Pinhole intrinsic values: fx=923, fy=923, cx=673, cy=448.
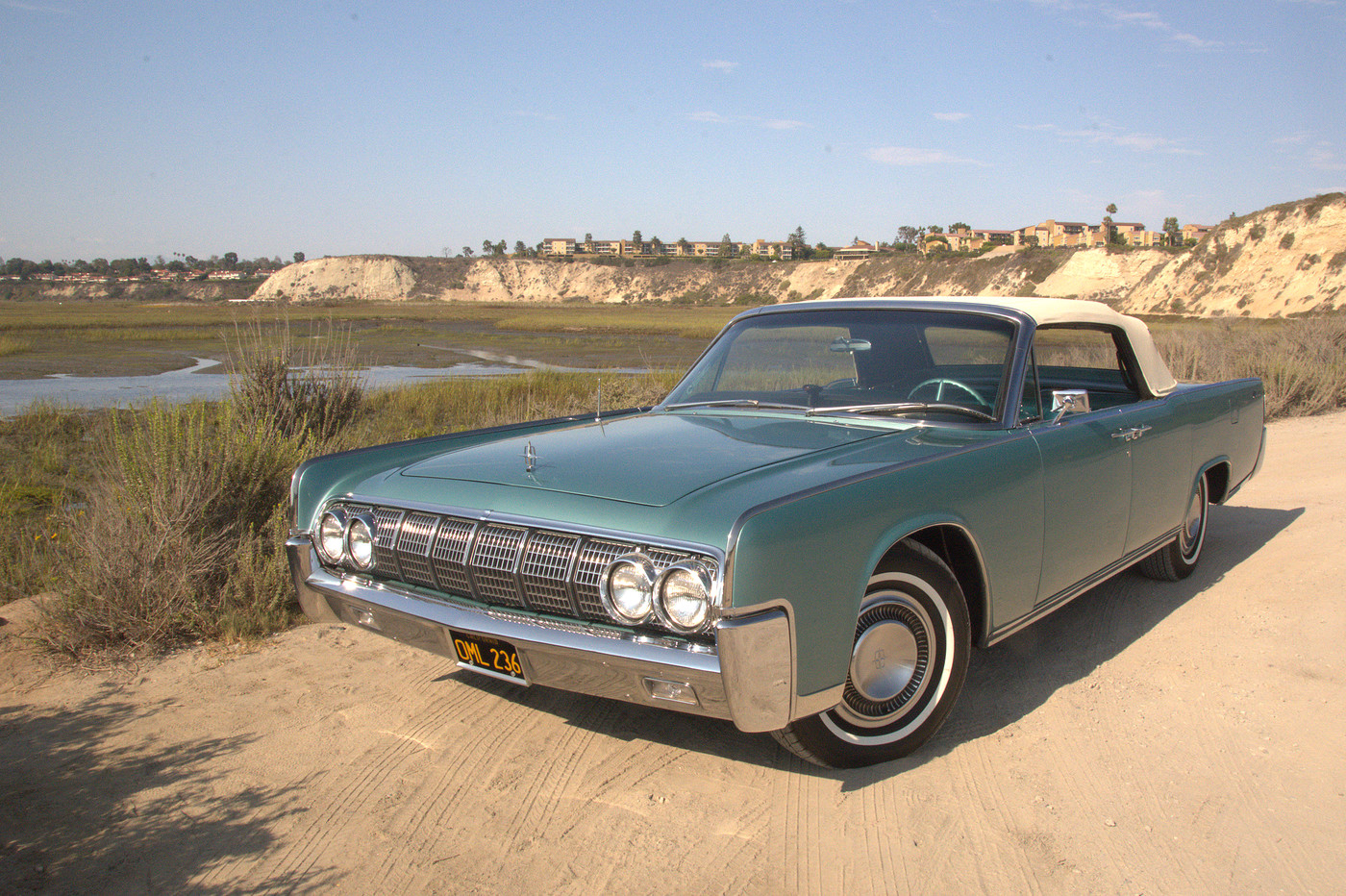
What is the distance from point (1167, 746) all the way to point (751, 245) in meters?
153

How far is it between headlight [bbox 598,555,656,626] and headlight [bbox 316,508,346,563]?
121cm

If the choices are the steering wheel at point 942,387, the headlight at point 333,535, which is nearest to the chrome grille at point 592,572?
the headlight at point 333,535

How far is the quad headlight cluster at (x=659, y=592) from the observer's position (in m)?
2.41

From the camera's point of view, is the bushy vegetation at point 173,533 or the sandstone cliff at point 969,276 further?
the sandstone cliff at point 969,276

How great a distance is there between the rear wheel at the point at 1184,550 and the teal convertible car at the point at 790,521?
34cm

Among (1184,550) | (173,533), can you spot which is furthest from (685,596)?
(1184,550)

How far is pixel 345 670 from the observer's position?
3.85 m

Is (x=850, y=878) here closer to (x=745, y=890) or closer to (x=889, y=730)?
(x=745, y=890)

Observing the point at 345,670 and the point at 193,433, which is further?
the point at 193,433

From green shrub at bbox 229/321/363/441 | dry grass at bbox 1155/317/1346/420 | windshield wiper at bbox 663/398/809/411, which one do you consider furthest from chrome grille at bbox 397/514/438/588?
dry grass at bbox 1155/317/1346/420

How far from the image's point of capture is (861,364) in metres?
3.90

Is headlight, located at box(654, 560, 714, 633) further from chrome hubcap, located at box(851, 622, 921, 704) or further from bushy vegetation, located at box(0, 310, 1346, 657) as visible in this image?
bushy vegetation, located at box(0, 310, 1346, 657)

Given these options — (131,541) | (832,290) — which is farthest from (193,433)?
(832,290)

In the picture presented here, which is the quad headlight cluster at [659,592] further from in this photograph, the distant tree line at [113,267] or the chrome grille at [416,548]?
the distant tree line at [113,267]
